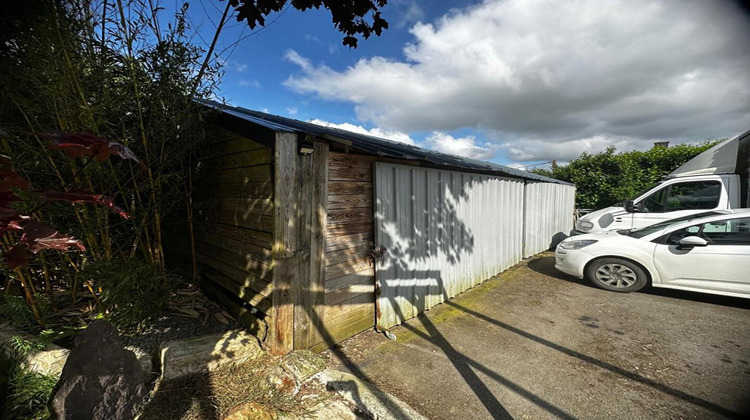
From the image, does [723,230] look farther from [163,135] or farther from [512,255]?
[163,135]

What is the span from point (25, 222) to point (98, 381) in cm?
122

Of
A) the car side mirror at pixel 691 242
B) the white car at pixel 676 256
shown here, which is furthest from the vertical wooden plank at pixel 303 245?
the car side mirror at pixel 691 242

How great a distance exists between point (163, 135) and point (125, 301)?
1680 mm

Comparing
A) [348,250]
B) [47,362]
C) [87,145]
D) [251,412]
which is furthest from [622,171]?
[47,362]

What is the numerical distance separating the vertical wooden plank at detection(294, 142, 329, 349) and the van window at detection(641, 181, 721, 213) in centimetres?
770

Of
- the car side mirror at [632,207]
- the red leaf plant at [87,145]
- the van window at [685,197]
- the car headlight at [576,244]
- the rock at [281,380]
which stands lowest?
the rock at [281,380]

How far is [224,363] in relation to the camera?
252 cm

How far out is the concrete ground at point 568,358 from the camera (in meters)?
2.32

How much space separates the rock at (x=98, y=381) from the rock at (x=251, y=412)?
0.69 m

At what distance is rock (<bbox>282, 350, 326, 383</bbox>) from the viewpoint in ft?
8.20

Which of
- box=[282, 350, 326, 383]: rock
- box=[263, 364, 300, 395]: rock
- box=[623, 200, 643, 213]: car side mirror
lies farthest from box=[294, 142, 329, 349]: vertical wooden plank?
box=[623, 200, 643, 213]: car side mirror

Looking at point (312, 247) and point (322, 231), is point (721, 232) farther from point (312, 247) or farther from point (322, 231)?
point (312, 247)

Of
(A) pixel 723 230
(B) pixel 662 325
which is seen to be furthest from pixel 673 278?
(B) pixel 662 325

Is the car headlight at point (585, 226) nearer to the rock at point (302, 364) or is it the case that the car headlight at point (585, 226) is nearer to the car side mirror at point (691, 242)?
the car side mirror at point (691, 242)
